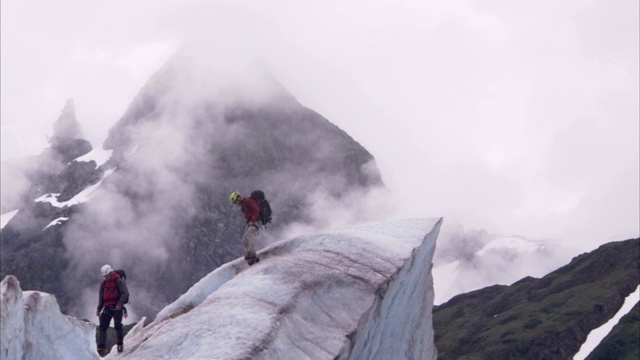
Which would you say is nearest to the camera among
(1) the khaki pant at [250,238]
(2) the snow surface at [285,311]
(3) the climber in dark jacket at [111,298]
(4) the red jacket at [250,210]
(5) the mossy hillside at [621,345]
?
(2) the snow surface at [285,311]

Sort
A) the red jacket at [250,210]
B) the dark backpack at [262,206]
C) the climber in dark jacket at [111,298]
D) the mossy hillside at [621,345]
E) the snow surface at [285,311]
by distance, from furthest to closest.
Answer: the mossy hillside at [621,345]
the dark backpack at [262,206]
the red jacket at [250,210]
the climber in dark jacket at [111,298]
the snow surface at [285,311]

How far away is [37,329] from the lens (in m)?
20.1

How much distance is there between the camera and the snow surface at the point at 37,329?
683 inches

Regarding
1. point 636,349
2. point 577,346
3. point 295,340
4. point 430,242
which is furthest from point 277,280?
point 577,346

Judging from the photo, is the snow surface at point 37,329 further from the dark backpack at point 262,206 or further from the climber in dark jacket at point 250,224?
the dark backpack at point 262,206

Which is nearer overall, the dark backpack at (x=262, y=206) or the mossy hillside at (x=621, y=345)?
the dark backpack at (x=262, y=206)

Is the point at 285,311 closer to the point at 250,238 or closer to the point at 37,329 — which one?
the point at 250,238

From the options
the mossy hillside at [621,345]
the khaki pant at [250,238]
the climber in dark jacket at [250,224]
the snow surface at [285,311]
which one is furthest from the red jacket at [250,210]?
the mossy hillside at [621,345]

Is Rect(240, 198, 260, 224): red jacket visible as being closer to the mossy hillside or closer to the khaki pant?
the khaki pant

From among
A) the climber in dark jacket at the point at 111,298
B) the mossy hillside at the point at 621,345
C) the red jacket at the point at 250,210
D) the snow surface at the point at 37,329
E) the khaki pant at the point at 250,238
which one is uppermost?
the mossy hillside at the point at 621,345

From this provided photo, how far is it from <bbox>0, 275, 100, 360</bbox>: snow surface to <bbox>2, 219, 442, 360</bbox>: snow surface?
3 cm

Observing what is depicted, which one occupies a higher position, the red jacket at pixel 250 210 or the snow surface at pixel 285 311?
the red jacket at pixel 250 210

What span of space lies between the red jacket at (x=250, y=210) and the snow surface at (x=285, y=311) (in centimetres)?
166

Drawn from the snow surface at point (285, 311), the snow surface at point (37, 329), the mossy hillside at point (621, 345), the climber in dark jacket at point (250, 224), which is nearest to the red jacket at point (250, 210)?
the climber in dark jacket at point (250, 224)
